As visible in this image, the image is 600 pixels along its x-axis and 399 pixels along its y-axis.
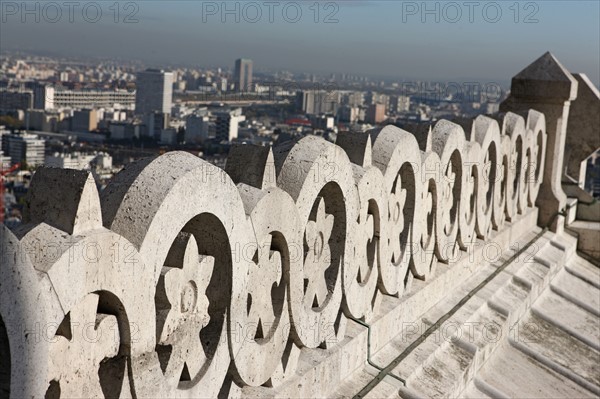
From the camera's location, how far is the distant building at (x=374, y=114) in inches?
1014

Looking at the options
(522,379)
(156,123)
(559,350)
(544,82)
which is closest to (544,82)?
(544,82)

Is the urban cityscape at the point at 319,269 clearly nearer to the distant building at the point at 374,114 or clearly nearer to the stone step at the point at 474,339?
the stone step at the point at 474,339

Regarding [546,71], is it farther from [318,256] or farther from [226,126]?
[226,126]

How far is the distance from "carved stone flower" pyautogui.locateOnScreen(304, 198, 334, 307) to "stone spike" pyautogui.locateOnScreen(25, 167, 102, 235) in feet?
4.74

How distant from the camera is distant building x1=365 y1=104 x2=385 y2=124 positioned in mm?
25750

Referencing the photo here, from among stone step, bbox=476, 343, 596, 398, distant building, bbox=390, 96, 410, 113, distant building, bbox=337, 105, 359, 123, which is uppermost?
distant building, bbox=390, 96, 410, 113

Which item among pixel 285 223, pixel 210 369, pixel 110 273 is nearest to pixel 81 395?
pixel 110 273

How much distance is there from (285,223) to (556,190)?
5802 millimetres

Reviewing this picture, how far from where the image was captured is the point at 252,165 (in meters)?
3.19

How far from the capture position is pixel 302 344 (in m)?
3.47

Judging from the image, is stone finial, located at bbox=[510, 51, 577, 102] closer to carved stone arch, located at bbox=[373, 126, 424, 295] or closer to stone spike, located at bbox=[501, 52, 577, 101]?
stone spike, located at bbox=[501, 52, 577, 101]

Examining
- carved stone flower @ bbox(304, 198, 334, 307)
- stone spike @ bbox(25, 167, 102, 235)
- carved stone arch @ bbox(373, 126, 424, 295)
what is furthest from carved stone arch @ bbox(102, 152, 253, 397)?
carved stone arch @ bbox(373, 126, 424, 295)

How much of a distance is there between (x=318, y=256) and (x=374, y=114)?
22.7m

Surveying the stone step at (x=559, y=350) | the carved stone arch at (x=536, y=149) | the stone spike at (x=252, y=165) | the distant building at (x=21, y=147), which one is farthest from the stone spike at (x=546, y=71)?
the distant building at (x=21, y=147)
